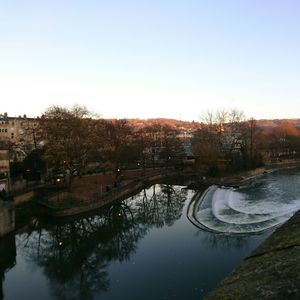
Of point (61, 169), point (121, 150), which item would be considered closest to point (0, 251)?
point (61, 169)

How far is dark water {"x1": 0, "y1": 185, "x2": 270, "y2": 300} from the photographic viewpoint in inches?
798

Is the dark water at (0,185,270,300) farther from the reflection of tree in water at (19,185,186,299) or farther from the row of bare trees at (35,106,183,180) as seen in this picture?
the row of bare trees at (35,106,183,180)

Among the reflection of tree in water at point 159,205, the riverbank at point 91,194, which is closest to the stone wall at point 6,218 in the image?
the riverbank at point 91,194

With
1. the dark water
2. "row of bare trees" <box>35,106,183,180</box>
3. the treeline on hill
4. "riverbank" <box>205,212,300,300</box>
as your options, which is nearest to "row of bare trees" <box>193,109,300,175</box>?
the treeline on hill

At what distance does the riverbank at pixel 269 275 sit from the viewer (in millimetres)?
14211

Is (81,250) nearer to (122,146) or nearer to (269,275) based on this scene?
(269,275)

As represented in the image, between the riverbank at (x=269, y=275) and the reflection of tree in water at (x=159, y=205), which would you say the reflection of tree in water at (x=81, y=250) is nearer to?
the reflection of tree in water at (x=159, y=205)

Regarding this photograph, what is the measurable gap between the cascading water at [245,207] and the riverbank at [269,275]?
8.42 meters

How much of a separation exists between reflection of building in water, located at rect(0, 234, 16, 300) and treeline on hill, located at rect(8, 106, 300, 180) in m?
14.4

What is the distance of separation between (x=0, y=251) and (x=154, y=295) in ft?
44.3

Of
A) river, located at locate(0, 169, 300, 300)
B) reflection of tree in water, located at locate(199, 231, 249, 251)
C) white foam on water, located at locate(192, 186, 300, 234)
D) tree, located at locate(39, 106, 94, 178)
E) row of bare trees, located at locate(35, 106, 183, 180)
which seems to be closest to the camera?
river, located at locate(0, 169, 300, 300)

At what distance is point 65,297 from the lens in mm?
19516

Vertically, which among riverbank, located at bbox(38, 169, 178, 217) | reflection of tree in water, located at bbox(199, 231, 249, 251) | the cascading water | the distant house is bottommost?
reflection of tree in water, located at bbox(199, 231, 249, 251)

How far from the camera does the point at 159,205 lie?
4384cm
